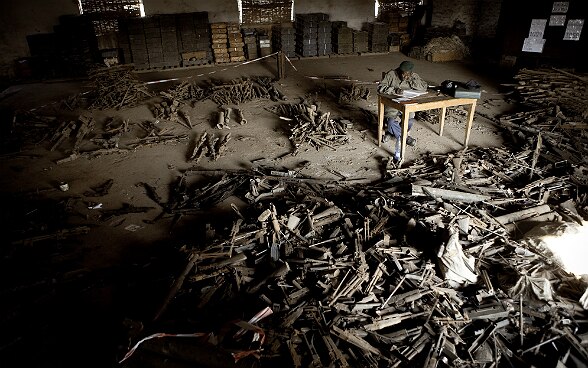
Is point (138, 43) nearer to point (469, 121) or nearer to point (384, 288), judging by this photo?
point (469, 121)

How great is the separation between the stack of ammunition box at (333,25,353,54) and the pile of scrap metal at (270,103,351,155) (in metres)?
9.06

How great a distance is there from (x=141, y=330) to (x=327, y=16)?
17882 millimetres

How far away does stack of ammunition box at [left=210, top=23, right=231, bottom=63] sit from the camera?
16234 millimetres

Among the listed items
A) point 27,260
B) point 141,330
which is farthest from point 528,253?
point 27,260

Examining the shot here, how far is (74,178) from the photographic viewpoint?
760 cm

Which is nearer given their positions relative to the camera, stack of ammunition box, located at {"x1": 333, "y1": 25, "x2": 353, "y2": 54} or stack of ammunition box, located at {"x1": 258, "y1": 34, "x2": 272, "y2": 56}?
stack of ammunition box, located at {"x1": 258, "y1": 34, "x2": 272, "y2": 56}

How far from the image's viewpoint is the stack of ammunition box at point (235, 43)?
16.4 meters

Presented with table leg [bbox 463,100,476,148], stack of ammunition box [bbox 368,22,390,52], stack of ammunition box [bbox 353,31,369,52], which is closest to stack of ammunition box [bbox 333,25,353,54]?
stack of ammunition box [bbox 353,31,369,52]

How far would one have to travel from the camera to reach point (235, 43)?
16.5 meters

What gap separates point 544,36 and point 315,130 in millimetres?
9418

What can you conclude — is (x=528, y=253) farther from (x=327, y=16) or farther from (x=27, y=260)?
(x=327, y=16)

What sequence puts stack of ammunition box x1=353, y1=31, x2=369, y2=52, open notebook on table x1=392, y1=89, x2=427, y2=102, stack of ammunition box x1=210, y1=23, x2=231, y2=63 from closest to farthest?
open notebook on table x1=392, y1=89, x2=427, y2=102 < stack of ammunition box x1=210, y1=23, x2=231, y2=63 < stack of ammunition box x1=353, y1=31, x2=369, y2=52

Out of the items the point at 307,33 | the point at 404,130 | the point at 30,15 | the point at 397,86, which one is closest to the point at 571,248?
the point at 404,130

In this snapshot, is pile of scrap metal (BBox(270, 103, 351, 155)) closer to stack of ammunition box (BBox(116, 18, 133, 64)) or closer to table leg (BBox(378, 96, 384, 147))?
table leg (BBox(378, 96, 384, 147))
